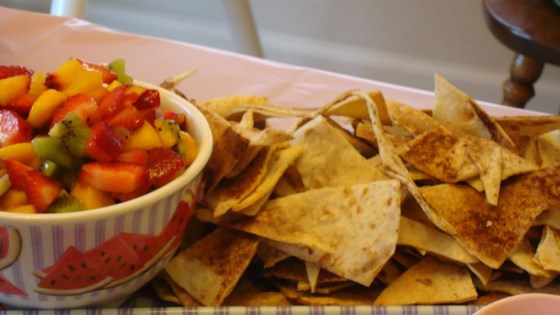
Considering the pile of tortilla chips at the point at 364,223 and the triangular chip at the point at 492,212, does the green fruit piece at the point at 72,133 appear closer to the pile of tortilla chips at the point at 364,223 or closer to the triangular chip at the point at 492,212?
the pile of tortilla chips at the point at 364,223

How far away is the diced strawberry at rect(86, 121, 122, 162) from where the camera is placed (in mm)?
606

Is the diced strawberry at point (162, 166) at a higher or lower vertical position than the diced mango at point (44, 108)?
lower

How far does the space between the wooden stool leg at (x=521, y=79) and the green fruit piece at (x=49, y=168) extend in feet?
4.55

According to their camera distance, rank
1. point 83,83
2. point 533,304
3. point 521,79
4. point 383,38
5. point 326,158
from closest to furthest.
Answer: point 533,304
point 83,83
point 326,158
point 521,79
point 383,38

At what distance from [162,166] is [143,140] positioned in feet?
0.11

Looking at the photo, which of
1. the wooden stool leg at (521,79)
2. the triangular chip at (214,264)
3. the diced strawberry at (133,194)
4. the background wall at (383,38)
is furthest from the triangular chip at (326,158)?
the background wall at (383,38)

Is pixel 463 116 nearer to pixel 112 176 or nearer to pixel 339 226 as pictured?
pixel 339 226

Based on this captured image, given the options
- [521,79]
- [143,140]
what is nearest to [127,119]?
[143,140]

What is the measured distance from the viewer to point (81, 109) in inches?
24.9

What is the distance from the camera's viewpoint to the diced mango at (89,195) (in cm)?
60

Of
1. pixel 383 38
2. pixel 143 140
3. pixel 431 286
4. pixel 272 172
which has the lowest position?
pixel 383 38

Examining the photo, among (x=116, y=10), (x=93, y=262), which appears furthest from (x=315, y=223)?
(x=116, y=10)

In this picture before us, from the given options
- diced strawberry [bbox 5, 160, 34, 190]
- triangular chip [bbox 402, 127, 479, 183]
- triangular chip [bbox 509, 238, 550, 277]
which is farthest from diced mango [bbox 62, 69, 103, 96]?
triangular chip [bbox 509, 238, 550, 277]

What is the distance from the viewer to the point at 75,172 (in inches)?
24.3
